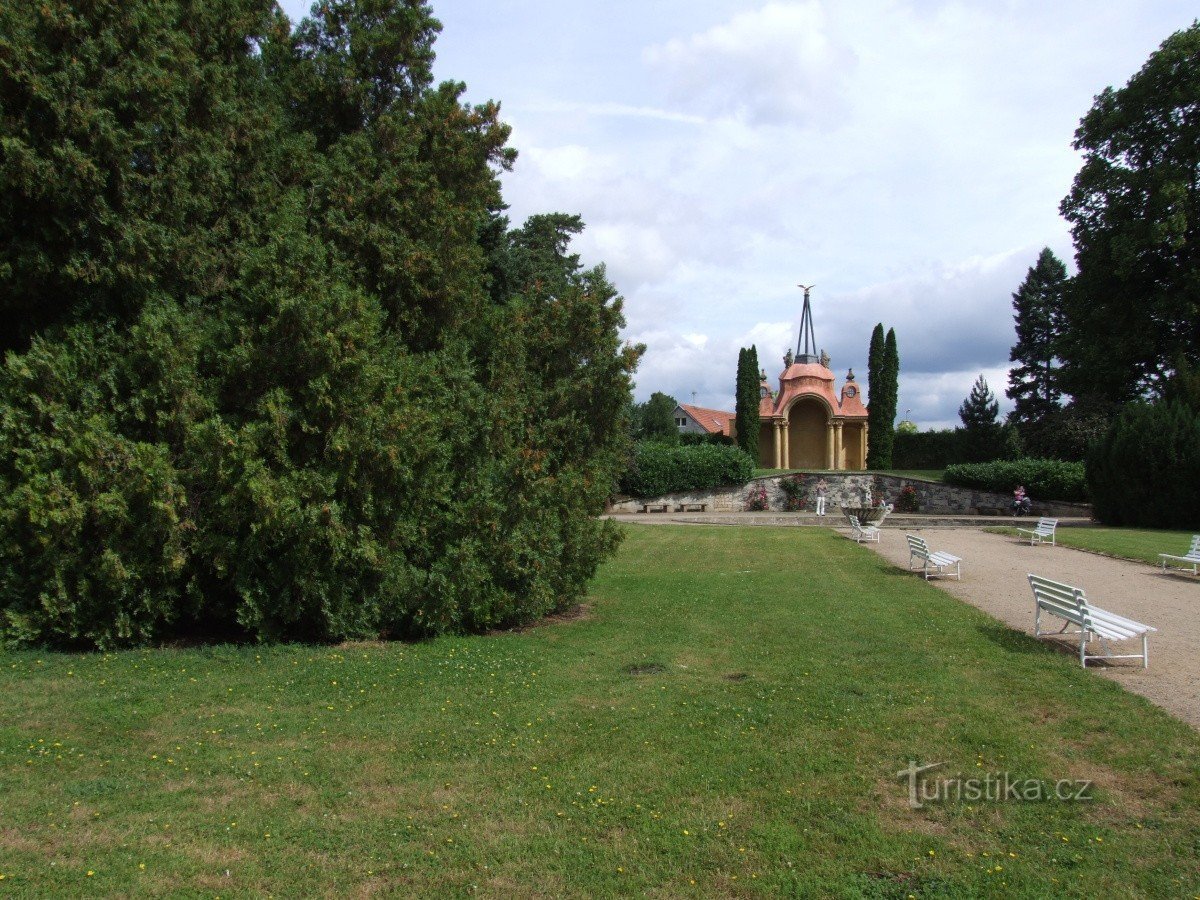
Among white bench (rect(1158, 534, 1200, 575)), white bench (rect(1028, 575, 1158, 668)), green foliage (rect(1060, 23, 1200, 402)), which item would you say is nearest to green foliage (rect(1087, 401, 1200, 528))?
green foliage (rect(1060, 23, 1200, 402))

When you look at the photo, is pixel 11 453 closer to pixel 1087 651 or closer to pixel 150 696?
pixel 150 696

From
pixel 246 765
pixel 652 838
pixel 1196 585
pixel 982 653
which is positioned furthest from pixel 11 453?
pixel 1196 585

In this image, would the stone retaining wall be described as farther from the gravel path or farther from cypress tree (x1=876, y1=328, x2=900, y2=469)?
the gravel path

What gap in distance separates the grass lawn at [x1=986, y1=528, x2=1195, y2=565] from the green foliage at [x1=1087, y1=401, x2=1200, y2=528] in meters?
1.42

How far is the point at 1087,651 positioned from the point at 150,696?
30.5 feet

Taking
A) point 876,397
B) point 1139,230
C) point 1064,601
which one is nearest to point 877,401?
point 876,397

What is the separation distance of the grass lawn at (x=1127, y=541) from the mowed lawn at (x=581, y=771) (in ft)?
42.7

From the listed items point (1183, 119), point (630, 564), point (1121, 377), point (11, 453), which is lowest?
point (630, 564)

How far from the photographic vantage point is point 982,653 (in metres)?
9.03

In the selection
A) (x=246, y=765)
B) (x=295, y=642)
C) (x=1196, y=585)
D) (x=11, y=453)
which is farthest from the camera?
(x=1196, y=585)

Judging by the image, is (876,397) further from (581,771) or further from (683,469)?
(581,771)

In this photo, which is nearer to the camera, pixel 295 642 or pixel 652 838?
pixel 652 838

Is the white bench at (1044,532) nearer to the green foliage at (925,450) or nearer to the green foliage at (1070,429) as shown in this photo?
the green foliage at (1070,429)

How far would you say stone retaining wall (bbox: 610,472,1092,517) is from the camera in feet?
142
